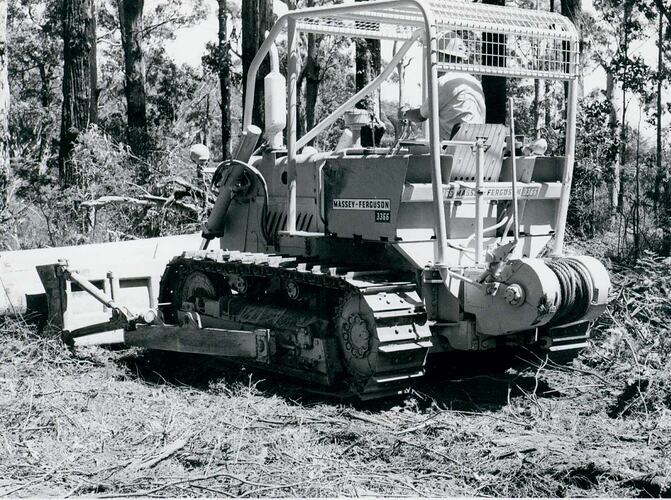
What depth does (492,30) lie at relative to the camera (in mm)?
7023

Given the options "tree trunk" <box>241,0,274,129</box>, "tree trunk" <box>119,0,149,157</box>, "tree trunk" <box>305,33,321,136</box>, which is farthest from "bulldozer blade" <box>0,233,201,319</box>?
"tree trunk" <box>305,33,321,136</box>

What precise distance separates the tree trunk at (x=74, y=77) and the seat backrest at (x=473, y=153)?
1119 cm

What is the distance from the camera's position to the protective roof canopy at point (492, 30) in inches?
270

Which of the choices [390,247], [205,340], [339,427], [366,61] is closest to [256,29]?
[366,61]

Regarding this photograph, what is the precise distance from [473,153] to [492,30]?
2.97 ft

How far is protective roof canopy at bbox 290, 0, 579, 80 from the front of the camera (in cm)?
686

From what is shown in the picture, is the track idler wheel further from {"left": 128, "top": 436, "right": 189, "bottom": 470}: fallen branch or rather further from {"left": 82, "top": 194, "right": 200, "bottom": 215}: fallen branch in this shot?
{"left": 82, "top": 194, "right": 200, "bottom": 215}: fallen branch

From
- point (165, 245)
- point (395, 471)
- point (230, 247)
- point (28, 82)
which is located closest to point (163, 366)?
point (230, 247)

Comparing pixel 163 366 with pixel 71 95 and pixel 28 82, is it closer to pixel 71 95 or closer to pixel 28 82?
pixel 71 95

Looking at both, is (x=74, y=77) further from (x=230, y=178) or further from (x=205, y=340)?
(x=205, y=340)

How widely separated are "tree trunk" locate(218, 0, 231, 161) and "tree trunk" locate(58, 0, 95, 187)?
284 centimetres

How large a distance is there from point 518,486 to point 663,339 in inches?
125

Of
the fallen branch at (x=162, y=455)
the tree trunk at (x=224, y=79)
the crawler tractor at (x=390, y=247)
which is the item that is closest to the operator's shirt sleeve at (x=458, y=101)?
the crawler tractor at (x=390, y=247)

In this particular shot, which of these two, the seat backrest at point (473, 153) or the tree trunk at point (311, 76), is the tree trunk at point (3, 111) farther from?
the tree trunk at point (311, 76)
